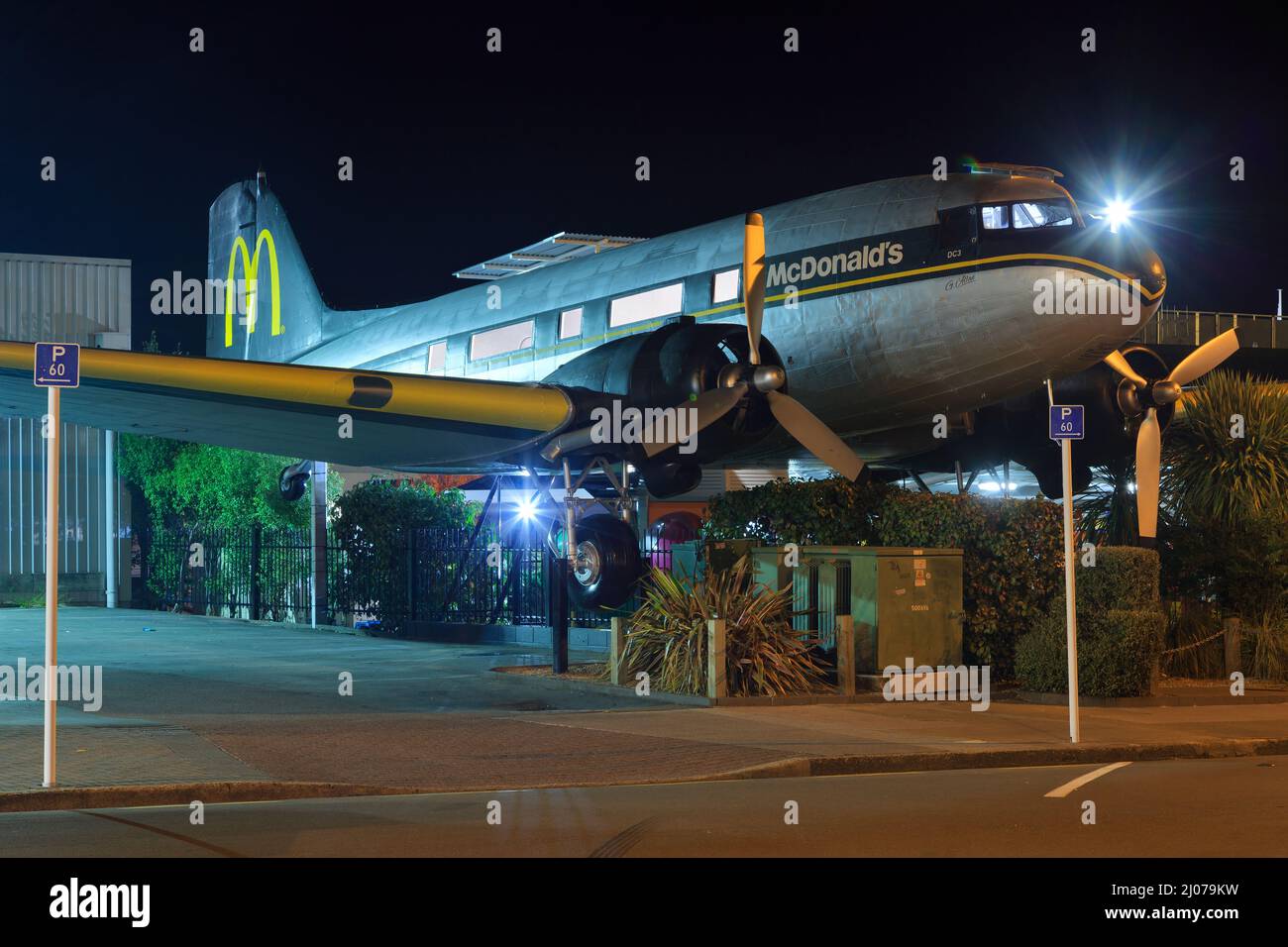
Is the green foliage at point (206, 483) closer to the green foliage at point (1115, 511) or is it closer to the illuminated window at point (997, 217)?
the green foliage at point (1115, 511)

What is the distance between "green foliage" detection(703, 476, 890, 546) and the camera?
17.1 metres

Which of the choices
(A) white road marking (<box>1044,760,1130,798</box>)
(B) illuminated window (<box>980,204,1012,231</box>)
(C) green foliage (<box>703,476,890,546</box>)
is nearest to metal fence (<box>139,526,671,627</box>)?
(C) green foliage (<box>703,476,890,546</box>)

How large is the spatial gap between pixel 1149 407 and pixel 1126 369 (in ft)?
2.01

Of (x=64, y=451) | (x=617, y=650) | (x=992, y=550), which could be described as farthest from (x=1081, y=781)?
(x=64, y=451)

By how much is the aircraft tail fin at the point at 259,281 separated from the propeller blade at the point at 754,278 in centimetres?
1473

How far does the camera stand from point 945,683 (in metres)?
16.0

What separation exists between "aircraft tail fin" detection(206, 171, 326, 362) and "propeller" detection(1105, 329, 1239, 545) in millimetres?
16758

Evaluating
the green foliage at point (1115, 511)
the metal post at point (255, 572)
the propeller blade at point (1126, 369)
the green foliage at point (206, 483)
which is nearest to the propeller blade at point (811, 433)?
the propeller blade at point (1126, 369)

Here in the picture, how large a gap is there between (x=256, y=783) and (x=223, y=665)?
9407mm

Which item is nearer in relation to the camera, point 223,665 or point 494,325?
point 223,665

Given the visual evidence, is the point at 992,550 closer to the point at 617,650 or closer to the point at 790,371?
the point at 790,371

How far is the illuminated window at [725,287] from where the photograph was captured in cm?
1828
